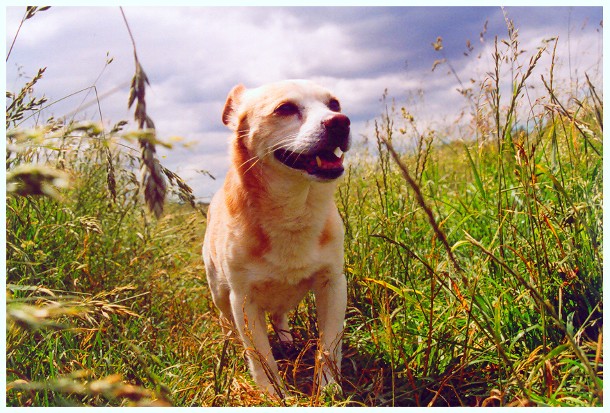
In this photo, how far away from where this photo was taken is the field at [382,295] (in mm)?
1605

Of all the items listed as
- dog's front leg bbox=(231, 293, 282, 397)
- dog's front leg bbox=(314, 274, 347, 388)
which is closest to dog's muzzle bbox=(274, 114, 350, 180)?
dog's front leg bbox=(314, 274, 347, 388)

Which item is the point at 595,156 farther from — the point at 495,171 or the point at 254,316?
the point at 254,316

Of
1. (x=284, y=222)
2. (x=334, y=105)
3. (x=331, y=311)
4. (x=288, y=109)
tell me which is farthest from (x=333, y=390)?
(x=334, y=105)

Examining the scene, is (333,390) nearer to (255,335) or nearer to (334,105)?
(255,335)

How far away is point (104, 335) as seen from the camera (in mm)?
2564

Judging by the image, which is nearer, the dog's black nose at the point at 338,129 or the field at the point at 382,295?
the field at the point at 382,295

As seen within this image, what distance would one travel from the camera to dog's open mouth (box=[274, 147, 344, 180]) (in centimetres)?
233

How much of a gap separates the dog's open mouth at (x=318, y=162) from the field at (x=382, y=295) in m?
0.38

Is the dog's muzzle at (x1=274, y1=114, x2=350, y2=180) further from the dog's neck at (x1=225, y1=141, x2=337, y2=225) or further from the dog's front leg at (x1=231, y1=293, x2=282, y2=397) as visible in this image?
the dog's front leg at (x1=231, y1=293, x2=282, y2=397)

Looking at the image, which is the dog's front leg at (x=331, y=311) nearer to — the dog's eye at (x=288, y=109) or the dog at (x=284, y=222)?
the dog at (x=284, y=222)

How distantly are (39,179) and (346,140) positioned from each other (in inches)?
67.5

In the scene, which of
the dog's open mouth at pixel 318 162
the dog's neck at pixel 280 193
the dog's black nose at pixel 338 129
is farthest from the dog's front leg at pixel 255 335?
the dog's black nose at pixel 338 129

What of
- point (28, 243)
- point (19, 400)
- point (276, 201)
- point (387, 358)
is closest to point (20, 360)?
point (19, 400)

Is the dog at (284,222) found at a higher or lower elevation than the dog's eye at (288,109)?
lower
